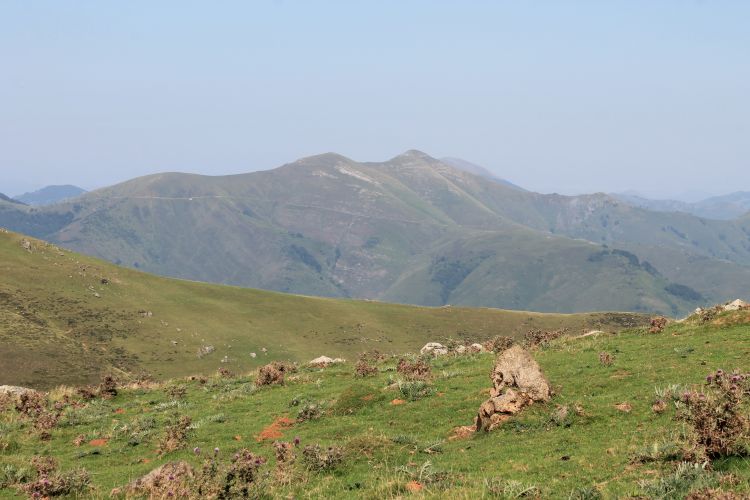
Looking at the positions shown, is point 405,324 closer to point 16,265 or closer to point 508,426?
point 16,265

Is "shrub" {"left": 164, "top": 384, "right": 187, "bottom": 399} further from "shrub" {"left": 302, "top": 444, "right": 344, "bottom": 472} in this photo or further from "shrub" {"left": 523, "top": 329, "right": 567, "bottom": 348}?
"shrub" {"left": 523, "top": 329, "right": 567, "bottom": 348}

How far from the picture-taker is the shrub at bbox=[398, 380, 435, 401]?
1027 inches

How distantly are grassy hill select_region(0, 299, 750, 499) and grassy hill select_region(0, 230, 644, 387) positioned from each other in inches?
2079

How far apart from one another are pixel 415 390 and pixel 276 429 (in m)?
6.37

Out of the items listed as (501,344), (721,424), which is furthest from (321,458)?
(501,344)

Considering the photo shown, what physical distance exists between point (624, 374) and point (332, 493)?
15.5 meters

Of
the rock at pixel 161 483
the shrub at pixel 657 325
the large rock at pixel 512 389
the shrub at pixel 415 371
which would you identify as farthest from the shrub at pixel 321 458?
the shrub at pixel 657 325

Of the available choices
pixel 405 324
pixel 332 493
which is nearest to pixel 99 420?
pixel 332 493

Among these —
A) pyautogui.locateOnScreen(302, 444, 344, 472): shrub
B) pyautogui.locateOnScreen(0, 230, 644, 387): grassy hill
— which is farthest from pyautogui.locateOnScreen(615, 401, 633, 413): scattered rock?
pyautogui.locateOnScreen(0, 230, 644, 387): grassy hill

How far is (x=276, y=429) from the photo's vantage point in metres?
24.6

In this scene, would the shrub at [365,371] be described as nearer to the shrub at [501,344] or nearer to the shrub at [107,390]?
the shrub at [501,344]

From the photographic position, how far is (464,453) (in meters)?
17.4

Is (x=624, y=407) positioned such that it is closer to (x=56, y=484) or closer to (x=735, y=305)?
(x=56, y=484)

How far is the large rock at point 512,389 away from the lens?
66.0 feet
